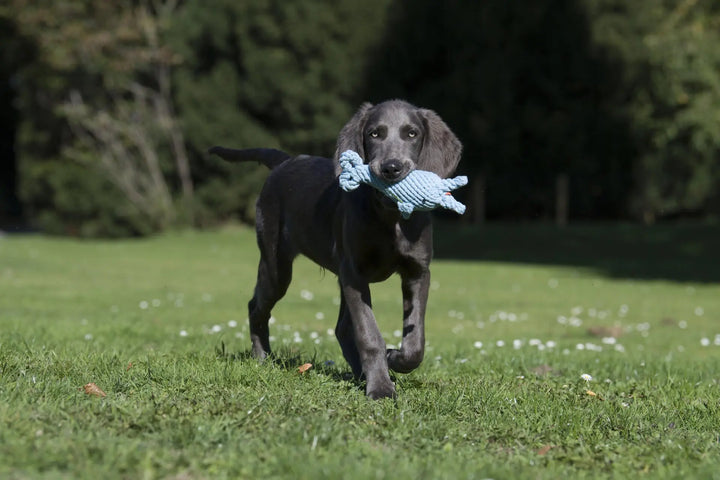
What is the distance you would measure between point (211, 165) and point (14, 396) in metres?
27.4

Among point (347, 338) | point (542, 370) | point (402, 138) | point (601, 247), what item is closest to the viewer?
point (402, 138)

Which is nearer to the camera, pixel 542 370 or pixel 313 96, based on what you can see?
pixel 542 370

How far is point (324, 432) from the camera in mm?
3832

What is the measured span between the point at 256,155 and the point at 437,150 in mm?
1908

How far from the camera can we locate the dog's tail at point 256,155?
267 inches

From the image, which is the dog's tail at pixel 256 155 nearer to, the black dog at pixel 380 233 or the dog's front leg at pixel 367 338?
the black dog at pixel 380 233

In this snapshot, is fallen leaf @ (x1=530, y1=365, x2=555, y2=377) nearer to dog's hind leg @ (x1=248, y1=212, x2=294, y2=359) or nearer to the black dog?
the black dog

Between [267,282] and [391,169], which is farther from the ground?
[391,169]

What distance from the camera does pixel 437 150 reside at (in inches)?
212

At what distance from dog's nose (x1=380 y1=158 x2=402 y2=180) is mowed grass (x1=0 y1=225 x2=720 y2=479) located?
119cm

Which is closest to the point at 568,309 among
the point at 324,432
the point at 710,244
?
the point at 324,432

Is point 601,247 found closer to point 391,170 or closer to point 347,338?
point 347,338

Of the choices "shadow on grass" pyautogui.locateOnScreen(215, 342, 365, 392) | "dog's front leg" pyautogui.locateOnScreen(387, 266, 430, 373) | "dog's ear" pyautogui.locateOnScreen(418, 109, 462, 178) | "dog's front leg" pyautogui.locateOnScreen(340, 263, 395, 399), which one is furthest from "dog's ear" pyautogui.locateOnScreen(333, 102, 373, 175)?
"shadow on grass" pyautogui.locateOnScreen(215, 342, 365, 392)

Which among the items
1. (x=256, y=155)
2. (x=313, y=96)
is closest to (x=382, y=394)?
(x=256, y=155)
